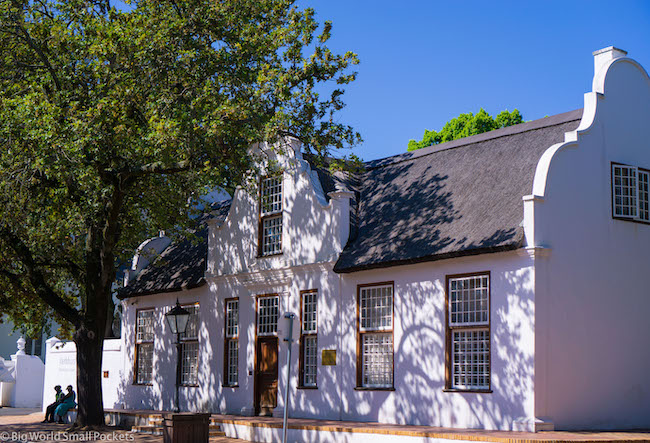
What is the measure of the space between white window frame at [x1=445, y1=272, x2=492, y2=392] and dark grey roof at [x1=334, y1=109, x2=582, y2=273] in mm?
739

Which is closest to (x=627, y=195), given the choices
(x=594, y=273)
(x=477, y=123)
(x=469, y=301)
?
(x=594, y=273)

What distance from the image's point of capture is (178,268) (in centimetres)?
2780

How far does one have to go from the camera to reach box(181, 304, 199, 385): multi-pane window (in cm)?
2616

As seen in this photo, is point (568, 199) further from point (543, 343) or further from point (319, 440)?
point (319, 440)

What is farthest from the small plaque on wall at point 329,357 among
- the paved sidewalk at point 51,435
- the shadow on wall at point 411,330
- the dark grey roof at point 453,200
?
the paved sidewalk at point 51,435

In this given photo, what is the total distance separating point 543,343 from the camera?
1669 centimetres

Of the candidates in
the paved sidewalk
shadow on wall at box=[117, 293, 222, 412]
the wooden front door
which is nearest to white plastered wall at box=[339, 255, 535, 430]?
the wooden front door

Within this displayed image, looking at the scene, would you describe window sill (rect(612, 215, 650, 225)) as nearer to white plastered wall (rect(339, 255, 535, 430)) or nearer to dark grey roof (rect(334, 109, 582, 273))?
dark grey roof (rect(334, 109, 582, 273))

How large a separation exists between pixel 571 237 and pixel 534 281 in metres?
1.59

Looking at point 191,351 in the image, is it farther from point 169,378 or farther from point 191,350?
point 169,378

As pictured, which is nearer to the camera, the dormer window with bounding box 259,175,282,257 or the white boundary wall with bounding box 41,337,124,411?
the dormer window with bounding box 259,175,282,257

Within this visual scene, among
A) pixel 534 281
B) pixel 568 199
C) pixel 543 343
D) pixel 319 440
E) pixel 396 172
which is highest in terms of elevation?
pixel 396 172

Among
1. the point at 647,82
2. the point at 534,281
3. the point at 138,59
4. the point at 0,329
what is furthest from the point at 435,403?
the point at 0,329

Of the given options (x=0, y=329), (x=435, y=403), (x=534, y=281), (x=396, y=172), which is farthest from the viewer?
(x=0, y=329)
